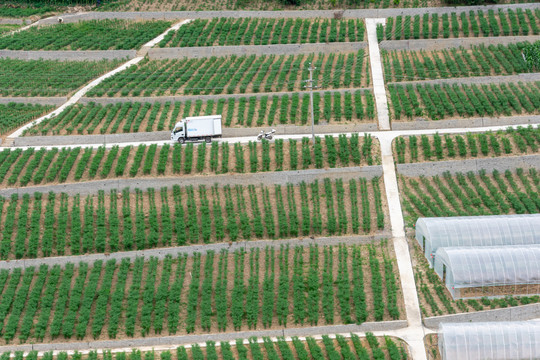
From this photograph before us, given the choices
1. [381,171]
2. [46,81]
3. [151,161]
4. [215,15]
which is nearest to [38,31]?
[46,81]

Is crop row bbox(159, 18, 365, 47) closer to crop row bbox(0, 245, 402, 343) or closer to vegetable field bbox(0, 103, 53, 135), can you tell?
vegetable field bbox(0, 103, 53, 135)

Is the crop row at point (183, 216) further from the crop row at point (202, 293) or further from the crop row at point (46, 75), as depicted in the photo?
the crop row at point (46, 75)

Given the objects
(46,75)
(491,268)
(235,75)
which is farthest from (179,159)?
(491,268)

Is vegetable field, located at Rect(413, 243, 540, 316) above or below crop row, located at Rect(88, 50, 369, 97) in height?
below

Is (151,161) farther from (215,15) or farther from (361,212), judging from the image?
(215,15)

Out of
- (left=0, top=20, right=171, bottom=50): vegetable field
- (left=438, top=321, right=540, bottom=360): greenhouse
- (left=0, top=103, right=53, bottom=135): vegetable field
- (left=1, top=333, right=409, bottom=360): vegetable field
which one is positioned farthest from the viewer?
(left=0, top=20, right=171, bottom=50): vegetable field

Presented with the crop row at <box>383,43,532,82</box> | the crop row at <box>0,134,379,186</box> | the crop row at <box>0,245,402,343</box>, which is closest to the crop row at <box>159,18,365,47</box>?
the crop row at <box>383,43,532,82</box>
